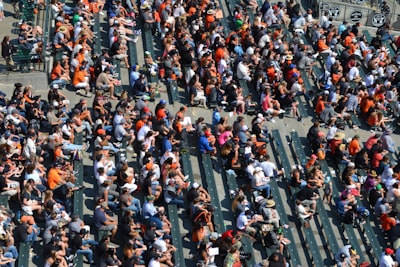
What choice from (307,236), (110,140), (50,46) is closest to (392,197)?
(307,236)

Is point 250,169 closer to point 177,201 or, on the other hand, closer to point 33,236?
point 177,201

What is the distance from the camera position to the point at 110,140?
2594 cm

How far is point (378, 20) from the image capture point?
3538cm

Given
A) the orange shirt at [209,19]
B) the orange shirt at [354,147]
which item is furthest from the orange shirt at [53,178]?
the orange shirt at [209,19]

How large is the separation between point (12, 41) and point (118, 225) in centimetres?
1044

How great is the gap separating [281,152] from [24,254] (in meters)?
9.65

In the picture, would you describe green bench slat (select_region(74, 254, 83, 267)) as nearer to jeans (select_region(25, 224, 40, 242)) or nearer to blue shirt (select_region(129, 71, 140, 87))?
jeans (select_region(25, 224, 40, 242))

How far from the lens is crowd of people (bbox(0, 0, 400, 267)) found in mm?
22266

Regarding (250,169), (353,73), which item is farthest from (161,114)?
(353,73)

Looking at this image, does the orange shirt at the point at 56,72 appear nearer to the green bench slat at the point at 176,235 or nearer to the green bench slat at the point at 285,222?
the green bench slat at the point at 176,235

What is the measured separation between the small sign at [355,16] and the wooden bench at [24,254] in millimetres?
19714

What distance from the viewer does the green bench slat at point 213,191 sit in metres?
23.5

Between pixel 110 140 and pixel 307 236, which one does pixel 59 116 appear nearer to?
pixel 110 140

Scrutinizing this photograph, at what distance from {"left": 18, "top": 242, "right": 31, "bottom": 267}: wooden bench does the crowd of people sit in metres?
0.20
